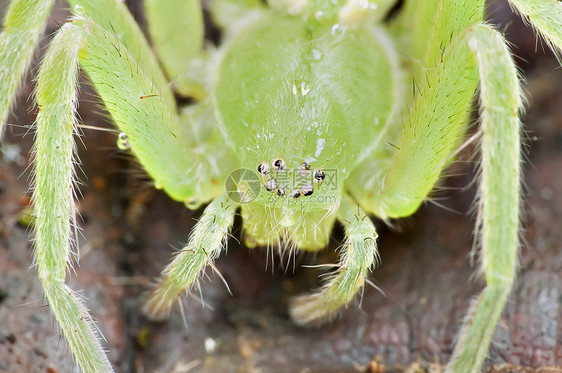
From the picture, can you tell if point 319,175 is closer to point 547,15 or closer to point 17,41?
point 547,15

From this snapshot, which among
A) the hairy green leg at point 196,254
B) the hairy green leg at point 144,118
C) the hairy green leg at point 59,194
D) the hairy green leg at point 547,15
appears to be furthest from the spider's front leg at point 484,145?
the hairy green leg at point 59,194

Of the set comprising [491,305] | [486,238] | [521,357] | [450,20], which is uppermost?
[450,20]

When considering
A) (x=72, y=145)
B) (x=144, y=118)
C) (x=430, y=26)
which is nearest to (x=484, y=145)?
(x=430, y=26)

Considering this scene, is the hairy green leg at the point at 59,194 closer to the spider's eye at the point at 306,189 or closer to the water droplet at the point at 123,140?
the water droplet at the point at 123,140

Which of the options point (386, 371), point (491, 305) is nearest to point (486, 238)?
point (491, 305)

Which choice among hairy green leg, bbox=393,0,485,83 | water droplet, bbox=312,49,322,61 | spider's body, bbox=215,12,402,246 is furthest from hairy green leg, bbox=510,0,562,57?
water droplet, bbox=312,49,322,61

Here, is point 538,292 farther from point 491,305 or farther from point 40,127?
point 40,127
